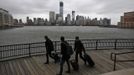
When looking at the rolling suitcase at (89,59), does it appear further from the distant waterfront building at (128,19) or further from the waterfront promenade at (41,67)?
the distant waterfront building at (128,19)

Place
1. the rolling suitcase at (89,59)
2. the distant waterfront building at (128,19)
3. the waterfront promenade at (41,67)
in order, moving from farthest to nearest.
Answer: the distant waterfront building at (128,19) < the rolling suitcase at (89,59) < the waterfront promenade at (41,67)

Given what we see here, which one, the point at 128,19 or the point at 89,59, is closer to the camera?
the point at 89,59

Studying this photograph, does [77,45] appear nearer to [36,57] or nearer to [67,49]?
[67,49]

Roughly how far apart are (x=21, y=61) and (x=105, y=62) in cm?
510

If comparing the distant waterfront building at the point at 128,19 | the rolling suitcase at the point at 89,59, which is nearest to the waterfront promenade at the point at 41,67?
the rolling suitcase at the point at 89,59

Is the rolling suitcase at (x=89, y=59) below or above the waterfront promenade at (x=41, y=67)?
above

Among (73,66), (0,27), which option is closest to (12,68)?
(73,66)

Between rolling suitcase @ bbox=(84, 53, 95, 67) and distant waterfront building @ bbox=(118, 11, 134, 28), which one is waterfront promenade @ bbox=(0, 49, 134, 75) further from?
distant waterfront building @ bbox=(118, 11, 134, 28)

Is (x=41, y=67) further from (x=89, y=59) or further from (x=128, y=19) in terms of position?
(x=128, y=19)

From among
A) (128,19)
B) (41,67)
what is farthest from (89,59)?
(128,19)

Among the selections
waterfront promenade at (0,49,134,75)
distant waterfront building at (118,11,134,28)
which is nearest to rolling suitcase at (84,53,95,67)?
waterfront promenade at (0,49,134,75)

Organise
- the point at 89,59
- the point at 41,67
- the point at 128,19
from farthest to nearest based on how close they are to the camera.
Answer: the point at 128,19 < the point at 89,59 < the point at 41,67

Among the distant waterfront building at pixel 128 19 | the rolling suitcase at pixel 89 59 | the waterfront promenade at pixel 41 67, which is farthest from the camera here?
the distant waterfront building at pixel 128 19

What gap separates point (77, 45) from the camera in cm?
998
